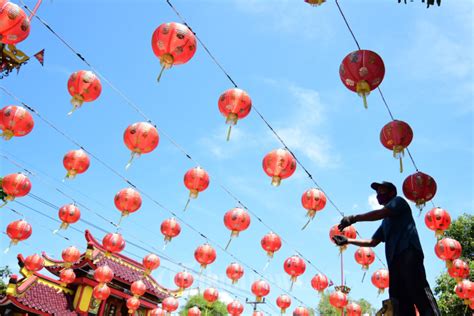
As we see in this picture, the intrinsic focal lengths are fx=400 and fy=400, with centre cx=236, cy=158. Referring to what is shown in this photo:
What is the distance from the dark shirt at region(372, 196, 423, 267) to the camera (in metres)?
3.04

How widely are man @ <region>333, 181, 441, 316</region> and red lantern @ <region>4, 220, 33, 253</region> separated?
340 inches

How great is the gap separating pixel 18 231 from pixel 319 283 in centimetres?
783

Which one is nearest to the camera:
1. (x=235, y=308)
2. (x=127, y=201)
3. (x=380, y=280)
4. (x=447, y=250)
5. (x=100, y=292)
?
(x=127, y=201)

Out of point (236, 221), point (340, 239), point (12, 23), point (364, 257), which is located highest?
point (364, 257)

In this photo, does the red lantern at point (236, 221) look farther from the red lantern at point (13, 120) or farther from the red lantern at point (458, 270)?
the red lantern at point (458, 270)

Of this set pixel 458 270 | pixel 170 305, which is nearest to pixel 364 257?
pixel 458 270

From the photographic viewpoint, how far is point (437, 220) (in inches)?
315

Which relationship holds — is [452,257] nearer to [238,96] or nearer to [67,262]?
[238,96]

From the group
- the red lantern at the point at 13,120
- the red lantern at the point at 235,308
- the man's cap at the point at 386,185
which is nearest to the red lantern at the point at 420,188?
the man's cap at the point at 386,185

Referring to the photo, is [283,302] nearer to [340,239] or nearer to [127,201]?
[127,201]

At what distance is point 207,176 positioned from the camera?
729 cm

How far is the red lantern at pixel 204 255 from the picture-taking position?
9414 mm

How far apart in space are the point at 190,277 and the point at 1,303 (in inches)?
235

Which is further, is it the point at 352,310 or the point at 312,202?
the point at 352,310
